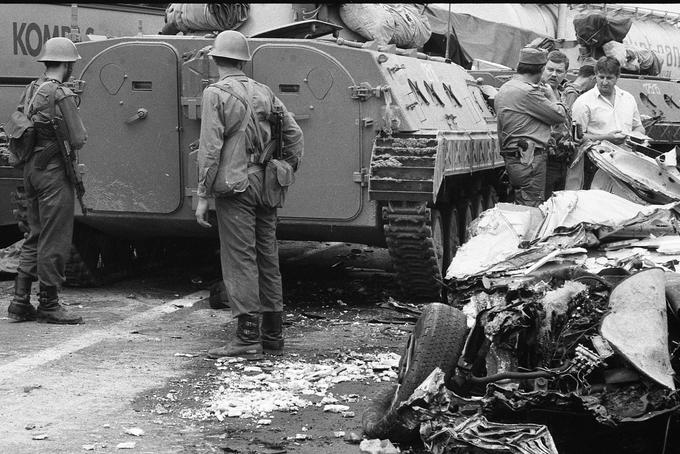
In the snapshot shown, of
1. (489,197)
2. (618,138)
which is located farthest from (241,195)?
(489,197)

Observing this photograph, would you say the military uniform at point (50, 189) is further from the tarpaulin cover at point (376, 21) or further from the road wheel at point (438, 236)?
the tarpaulin cover at point (376, 21)

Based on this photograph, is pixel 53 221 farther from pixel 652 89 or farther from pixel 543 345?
pixel 652 89

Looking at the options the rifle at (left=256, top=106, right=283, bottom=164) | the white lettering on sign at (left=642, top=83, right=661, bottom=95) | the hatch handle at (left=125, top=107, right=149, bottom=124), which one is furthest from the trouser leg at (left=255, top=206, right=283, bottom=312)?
the white lettering on sign at (left=642, top=83, right=661, bottom=95)

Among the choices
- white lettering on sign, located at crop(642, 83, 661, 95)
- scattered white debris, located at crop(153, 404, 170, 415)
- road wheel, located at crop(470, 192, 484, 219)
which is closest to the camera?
scattered white debris, located at crop(153, 404, 170, 415)

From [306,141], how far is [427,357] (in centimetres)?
416

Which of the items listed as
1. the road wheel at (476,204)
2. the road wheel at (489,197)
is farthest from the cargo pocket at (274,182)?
the road wheel at (489,197)

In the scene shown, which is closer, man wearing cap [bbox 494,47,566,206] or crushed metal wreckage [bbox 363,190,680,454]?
crushed metal wreckage [bbox 363,190,680,454]

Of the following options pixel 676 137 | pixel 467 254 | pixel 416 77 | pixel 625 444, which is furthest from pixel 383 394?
pixel 676 137

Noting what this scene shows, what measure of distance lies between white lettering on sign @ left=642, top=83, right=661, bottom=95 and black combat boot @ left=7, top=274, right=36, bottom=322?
10609 millimetres

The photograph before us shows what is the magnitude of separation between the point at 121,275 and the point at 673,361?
661 centimetres

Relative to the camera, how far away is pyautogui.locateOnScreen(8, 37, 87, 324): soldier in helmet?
26.9ft

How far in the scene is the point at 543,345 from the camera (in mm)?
4926

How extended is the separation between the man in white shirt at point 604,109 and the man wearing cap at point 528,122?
0.62m

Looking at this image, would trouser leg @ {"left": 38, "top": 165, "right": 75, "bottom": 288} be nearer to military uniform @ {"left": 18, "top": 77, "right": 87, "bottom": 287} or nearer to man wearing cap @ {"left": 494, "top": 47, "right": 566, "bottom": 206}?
military uniform @ {"left": 18, "top": 77, "right": 87, "bottom": 287}
